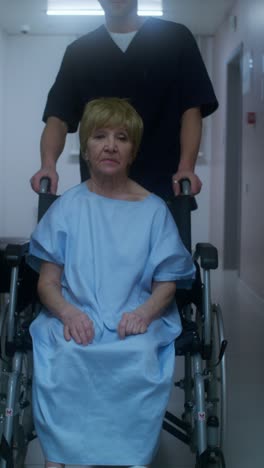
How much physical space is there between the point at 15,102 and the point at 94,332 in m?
6.81

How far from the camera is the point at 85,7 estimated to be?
6.76m

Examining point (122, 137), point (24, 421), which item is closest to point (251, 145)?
point (122, 137)

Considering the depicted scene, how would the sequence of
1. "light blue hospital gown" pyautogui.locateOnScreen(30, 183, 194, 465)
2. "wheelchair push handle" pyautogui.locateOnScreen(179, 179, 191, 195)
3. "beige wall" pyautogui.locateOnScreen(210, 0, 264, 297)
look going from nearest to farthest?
"light blue hospital gown" pyautogui.locateOnScreen(30, 183, 194, 465) < "wheelchair push handle" pyautogui.locateOnScreen(179, 179, 191, 195) < "beige wall" pyautogui.locateOnScreen(210, 0, 264, 297)

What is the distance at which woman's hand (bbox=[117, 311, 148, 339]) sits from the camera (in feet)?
4.98

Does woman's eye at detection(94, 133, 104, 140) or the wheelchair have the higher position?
woman's eye at detection(94, 133, 104, 140)

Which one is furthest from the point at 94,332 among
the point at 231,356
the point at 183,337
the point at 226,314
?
the point at 226,314

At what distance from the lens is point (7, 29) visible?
773cm

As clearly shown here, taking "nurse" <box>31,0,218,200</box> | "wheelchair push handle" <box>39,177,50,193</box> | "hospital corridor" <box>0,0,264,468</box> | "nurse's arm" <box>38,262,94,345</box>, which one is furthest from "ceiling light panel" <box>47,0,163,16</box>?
"nurse's arm" <box>38,262,94,345</box>

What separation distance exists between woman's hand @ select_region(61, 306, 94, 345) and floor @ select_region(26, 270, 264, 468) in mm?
694

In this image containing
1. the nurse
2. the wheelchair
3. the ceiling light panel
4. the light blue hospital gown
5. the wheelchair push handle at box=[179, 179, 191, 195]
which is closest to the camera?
the light blue hospital gown

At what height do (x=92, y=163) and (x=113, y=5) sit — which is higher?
(x=113, y=5)

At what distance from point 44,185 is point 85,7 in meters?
5.37

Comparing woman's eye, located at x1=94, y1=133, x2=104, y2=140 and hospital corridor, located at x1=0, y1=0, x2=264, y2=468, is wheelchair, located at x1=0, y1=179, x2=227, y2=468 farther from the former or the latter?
woman's eye, located at x1=94, y1=133, x2=104, y2=140

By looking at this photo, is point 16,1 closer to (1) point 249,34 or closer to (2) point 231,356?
(1) point 249,34
